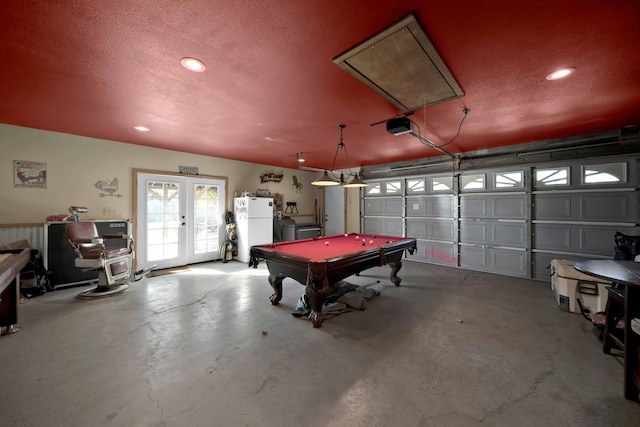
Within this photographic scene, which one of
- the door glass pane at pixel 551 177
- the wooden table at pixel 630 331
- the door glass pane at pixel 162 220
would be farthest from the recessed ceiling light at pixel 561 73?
the door glass pane at pixel 162 220

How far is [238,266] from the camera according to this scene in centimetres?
574

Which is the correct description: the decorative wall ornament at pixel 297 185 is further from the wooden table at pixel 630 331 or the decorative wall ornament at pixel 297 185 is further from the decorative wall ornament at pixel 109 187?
the wooden table at pixel 630 331

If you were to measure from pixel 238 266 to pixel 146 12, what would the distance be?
16.1ft

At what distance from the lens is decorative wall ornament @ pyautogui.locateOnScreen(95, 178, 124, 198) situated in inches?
183

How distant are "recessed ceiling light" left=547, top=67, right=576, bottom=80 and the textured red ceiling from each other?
3.9 inches

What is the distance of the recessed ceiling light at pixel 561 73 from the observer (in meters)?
2.29

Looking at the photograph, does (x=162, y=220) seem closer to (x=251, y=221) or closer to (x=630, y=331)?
(x=251, y=221)

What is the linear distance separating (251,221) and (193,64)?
4.20 metres

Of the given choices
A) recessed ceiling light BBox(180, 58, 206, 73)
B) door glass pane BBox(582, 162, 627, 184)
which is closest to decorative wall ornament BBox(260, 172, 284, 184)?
recessed ceiling light BBox(180, 58, 206, 73)

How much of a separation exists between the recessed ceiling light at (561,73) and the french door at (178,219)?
20.3ft

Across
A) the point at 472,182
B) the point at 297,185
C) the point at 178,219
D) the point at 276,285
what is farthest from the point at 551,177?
the point at 178,219

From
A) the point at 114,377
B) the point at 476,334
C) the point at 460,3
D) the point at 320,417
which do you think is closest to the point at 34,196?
the point at 114,377

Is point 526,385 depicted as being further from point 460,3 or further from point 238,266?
point 238,266

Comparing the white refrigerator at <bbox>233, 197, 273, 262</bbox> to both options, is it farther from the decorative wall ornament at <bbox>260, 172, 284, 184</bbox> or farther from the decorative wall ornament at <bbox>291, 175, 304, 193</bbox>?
the decorative wall ornament at <bbox>291, 175, 304, 193</bbox>
